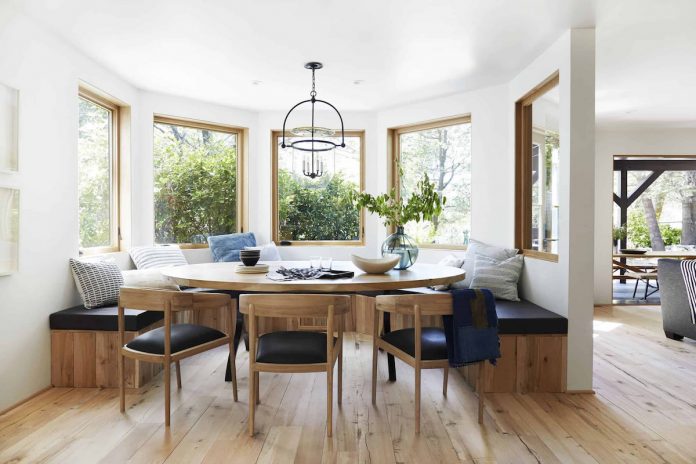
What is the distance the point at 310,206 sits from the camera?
219 inches

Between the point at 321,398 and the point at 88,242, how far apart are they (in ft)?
7.88

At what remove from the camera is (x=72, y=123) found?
3447 millimetres

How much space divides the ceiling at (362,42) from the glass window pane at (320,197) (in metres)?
0.94

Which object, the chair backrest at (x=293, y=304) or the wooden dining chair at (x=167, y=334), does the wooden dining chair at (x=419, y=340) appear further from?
the wooden dining chair at (x=167, y=334)

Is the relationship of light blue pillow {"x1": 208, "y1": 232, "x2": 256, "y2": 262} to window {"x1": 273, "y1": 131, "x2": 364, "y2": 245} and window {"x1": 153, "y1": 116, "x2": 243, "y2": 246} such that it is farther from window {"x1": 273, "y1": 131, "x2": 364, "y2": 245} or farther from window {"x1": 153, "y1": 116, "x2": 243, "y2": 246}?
window {"x1": 273, "y1": 131, "x2": 364, "y2": 245}

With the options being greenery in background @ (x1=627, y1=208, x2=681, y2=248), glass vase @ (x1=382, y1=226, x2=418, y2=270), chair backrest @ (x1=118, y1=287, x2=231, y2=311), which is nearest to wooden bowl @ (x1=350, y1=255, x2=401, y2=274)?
glass vase @ (x1=382, y1=226, x2=418, y2=270)

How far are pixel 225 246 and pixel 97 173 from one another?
1.35 meters

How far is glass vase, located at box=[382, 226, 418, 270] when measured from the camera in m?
3.16

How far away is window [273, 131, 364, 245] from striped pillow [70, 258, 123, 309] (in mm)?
2334

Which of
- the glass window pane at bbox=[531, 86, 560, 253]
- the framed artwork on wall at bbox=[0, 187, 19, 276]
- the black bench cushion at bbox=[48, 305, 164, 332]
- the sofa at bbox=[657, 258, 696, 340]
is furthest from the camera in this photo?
the sofa at bbox=[657, 258, 696, 340]

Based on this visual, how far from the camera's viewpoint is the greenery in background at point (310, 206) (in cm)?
554

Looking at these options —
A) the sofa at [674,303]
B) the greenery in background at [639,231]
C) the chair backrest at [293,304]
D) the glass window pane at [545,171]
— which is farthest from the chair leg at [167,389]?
the greenery in background at [639,231]

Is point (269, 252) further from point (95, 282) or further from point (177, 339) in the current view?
point (177, 339)

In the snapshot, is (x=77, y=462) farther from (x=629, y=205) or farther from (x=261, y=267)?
(x=629, y=205)
